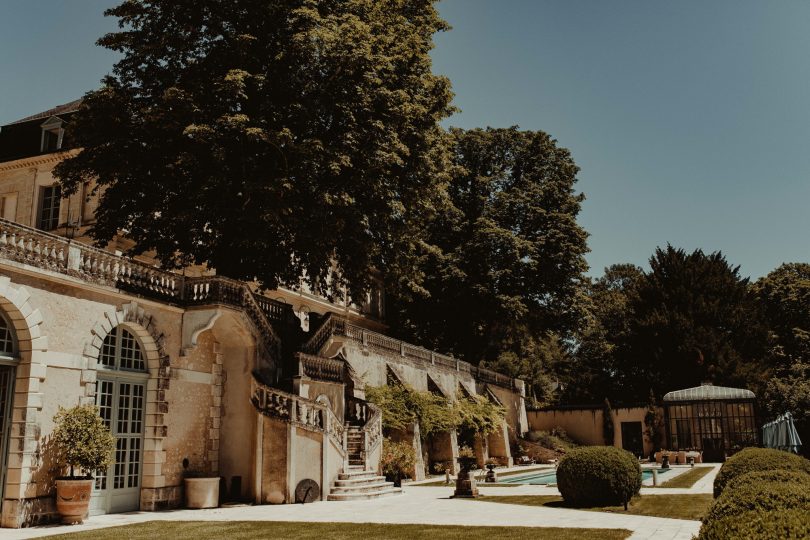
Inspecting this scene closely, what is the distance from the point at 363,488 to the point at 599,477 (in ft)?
23.0

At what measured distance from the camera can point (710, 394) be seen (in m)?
37.8

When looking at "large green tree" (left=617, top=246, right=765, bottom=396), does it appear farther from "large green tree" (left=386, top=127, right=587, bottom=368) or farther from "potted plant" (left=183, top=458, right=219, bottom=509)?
"potted plant" (left=183, top=458, right=219, bottom=509)

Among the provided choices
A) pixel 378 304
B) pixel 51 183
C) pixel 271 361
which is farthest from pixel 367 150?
pixel 378 304

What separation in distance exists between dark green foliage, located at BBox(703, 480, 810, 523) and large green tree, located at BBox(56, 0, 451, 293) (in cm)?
1411

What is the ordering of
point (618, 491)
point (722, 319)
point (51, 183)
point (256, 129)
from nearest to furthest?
point (618, 491)
point (256, 129)
point (51, 183)
point (722, 319)

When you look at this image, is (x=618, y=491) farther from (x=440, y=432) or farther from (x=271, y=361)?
(x=440, y=432)

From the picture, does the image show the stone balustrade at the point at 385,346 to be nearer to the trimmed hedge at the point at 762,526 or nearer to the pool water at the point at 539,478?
the pool water at the point at 539,478

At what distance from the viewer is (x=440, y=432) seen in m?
31.3

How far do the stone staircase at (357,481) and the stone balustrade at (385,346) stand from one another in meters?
3.38

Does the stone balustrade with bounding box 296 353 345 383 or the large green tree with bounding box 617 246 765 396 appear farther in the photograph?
the large green tree with bounding box 617 246 765 396

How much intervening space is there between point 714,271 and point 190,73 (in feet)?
127

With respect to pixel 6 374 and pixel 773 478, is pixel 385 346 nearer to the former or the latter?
pixel 6 374

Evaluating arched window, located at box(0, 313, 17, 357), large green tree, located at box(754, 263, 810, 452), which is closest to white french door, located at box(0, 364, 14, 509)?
arched window, located at box(0, 313, 17, 357)

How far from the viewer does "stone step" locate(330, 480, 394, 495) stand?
63.5 ft
